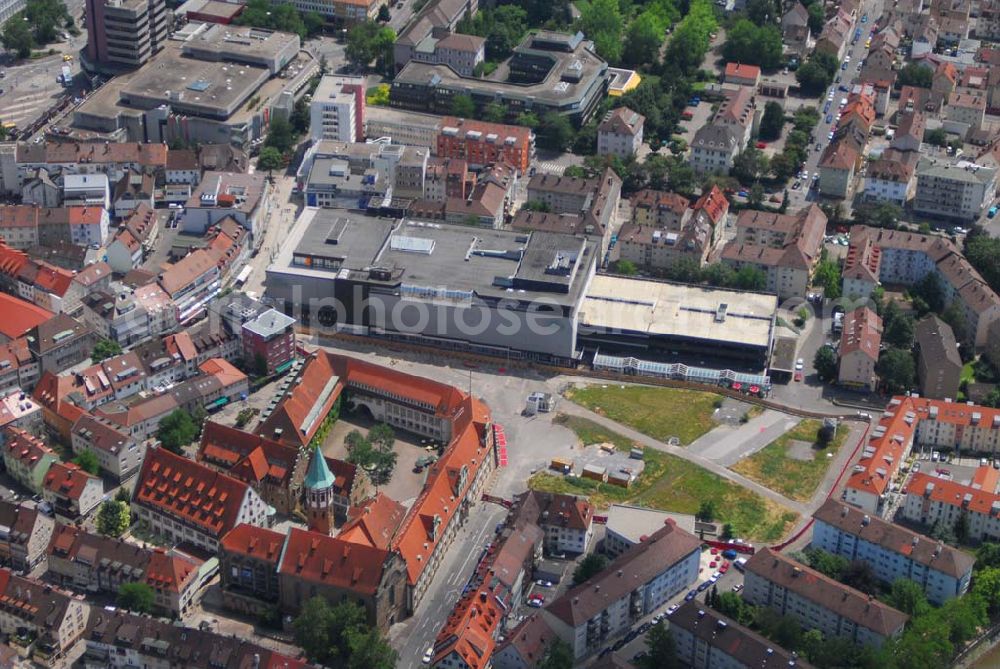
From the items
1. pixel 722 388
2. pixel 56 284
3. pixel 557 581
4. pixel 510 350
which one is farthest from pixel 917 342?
pixel 56 284

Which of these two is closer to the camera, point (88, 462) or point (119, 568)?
point (119, 568)

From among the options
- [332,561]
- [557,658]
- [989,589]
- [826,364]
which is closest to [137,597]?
[332,561]

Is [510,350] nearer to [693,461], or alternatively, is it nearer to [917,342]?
[693,461]

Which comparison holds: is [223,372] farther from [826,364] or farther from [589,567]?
[826,364]

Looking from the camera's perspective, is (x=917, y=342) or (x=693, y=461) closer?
(x=693, y=461)

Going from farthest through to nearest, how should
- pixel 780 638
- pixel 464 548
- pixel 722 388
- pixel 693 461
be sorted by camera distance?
pixel 722 388
pixel 693 461
pixel 464 548
pixel 780 638

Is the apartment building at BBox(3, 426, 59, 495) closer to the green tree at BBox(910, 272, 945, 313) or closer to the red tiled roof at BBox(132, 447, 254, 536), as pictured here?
the red tiled roof at BBox(132, 447, 254, 536)
